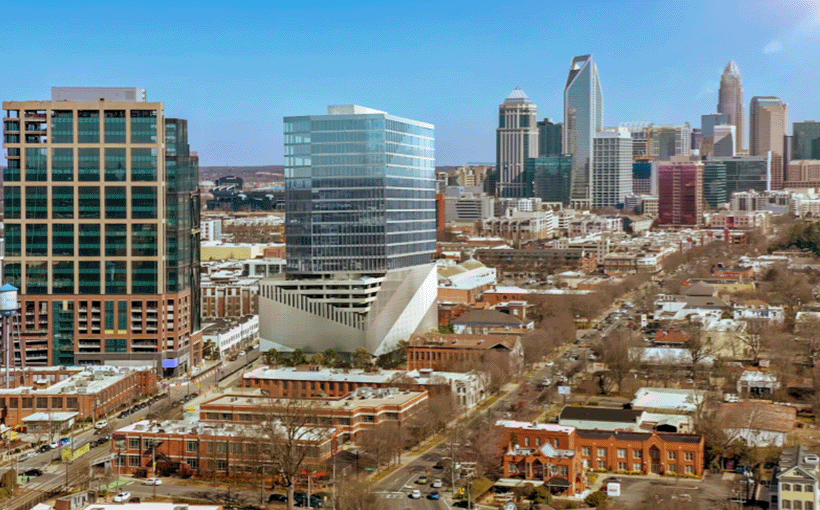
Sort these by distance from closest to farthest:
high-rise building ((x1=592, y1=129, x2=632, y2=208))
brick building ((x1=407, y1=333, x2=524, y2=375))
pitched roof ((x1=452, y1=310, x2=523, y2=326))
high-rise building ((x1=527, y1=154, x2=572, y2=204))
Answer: brick building ((x1=407, y1=333, x2=524, y2=375)) < pitched roof ((x1=452, y1=310, x2=523, y2=326)) < high-rise building ((x1=592, y1=129, x2=632, y2=208)) < high-rise building ((x1=527, y1=154, x2=572, y2=204))

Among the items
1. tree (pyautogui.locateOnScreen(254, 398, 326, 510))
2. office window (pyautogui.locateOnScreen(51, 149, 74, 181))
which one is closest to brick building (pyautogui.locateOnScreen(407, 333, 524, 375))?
tree (pyautogui.locateOnScreen(254, 398, 326, 510))

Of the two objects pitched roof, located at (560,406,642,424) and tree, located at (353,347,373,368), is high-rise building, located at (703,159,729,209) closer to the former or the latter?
tree, located at (353,347,373,368)

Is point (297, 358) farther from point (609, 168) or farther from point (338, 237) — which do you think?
point (609, 168)

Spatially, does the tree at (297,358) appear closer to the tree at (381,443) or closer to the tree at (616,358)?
the tree at (616,358)

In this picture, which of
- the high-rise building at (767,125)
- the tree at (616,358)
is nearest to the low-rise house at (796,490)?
the tree at (616,358)

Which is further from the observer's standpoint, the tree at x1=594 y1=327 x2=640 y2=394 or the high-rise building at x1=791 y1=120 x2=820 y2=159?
the high-rise building at x1=791 y1=120 x2=820 y2=159

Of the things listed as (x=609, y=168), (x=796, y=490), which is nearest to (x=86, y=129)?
(x=796, y=490)

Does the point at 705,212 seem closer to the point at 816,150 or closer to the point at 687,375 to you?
the point at 816,150
